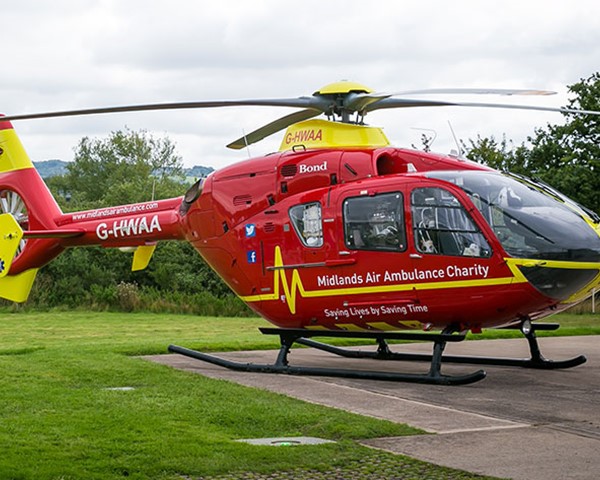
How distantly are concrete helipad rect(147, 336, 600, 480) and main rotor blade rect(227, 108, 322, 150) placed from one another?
11.0 feet

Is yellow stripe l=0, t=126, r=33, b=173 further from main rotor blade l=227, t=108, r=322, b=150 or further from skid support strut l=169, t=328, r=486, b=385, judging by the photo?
skid support strut l=169, t=328, r=486, b=385

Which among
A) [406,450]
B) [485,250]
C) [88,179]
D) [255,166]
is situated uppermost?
[88,179]

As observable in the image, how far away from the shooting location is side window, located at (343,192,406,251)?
11844 millimetres

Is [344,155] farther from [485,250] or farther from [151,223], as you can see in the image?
[151,223]

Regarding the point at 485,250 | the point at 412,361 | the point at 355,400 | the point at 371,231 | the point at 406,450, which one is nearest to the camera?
the point at 406,450

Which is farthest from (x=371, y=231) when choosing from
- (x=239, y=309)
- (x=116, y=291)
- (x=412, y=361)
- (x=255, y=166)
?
(x=116, y=291)

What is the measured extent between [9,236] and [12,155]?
2167 millimetres

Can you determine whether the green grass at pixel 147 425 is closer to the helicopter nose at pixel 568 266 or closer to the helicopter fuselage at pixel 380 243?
the helicopter fuselage at pixel 380 243

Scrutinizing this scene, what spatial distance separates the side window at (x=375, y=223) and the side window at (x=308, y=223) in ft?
1.47

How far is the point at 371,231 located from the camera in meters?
12.1

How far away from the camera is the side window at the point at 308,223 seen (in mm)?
12570

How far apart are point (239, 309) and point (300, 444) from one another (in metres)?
22.3

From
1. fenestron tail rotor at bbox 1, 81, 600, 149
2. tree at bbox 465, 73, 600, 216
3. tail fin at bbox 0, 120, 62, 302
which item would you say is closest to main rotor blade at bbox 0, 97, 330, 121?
fenestron tail rotor at bbox 1, 81, 600, 149

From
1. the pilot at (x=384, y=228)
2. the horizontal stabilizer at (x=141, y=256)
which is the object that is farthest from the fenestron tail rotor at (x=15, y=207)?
the pilot at (x=384, y=228)
